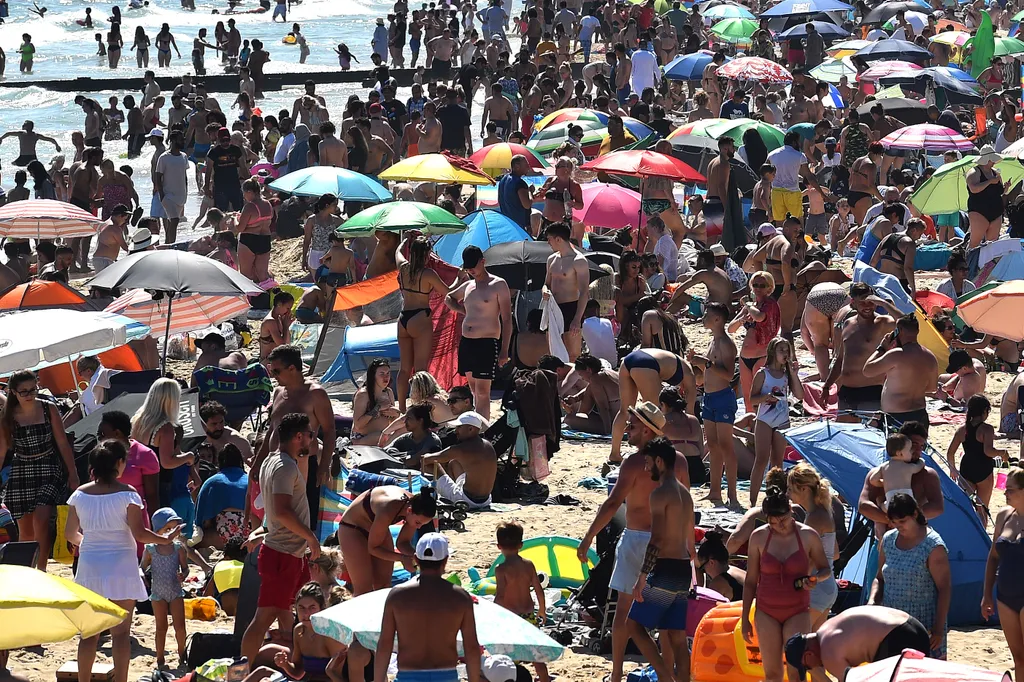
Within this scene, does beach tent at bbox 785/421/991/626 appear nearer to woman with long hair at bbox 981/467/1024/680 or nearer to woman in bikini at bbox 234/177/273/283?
woman with long hair at bbox 981/467/1024/680

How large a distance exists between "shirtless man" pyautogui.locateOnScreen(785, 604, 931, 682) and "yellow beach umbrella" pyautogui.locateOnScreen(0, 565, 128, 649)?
249 centimetres

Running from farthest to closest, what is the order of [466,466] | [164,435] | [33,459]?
1. [466,466]
2. [164,435]
3. [33,459]

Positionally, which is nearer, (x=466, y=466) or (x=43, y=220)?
(x=466, y=466)

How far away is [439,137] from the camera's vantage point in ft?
62.7

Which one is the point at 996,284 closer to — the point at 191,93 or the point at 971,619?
the point at 971,619

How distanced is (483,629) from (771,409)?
421cm

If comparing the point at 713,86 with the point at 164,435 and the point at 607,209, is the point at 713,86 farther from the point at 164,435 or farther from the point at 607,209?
the point at 164,435

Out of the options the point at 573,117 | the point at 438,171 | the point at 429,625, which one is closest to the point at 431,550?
the point at 429,625

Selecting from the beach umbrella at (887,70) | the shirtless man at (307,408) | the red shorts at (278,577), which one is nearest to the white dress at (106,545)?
the red shorts at (278,577)

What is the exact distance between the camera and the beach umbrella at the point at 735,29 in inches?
1051

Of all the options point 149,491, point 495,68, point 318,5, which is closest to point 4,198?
point 495,68

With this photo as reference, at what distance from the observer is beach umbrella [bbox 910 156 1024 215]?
14.4 m

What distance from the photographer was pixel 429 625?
5.38 m

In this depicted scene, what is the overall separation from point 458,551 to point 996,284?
467 centimetres
